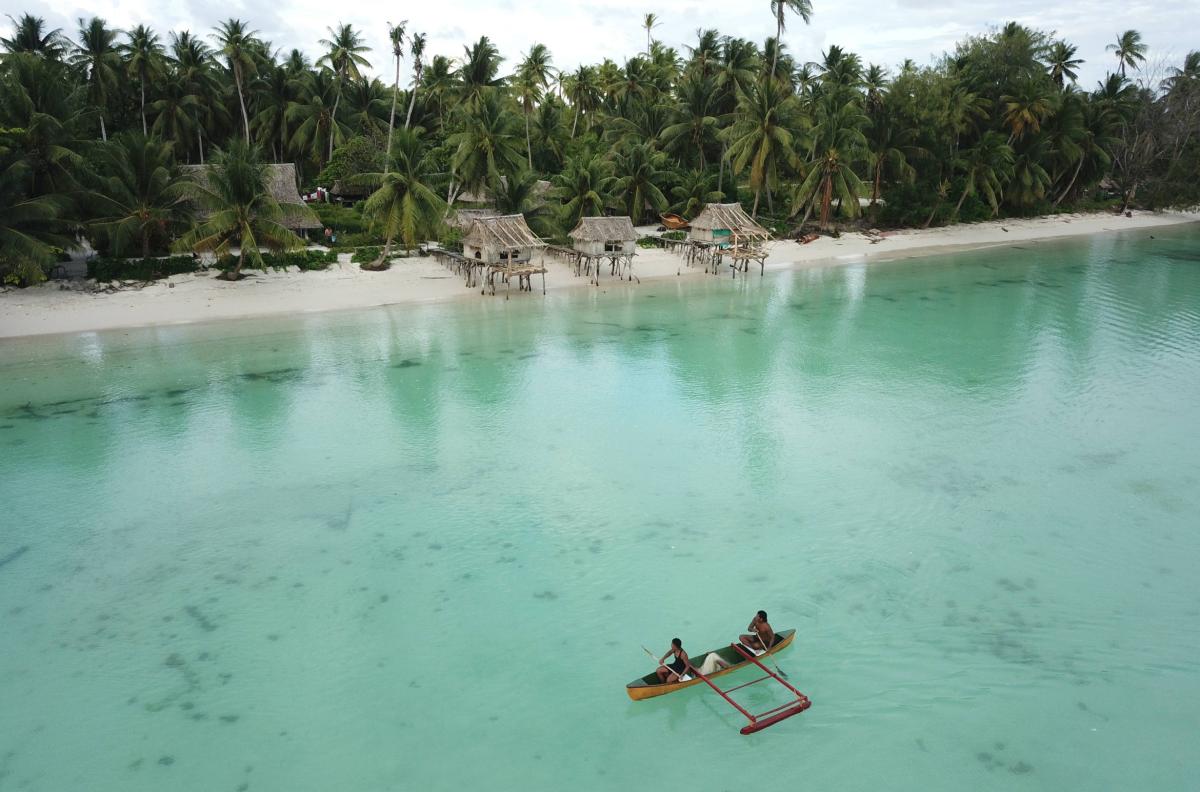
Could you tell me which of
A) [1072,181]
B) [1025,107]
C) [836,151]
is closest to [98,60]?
[836,151]

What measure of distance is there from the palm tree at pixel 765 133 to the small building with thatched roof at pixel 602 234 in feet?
23.0

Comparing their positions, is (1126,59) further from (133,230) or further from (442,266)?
(133,230)

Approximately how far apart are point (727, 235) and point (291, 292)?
16255 mm

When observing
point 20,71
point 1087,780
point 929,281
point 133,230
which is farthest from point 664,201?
point 1087,780

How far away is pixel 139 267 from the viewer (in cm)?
2467

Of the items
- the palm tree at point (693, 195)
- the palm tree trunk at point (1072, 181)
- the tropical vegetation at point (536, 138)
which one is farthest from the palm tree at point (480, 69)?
the palm tree trunk at point (1072, 181)

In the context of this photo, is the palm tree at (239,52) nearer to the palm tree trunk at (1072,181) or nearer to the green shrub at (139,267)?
the green shrub at (139,267)

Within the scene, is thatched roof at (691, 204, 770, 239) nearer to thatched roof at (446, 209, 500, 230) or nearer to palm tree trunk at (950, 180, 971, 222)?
thatched roof at (446, 209, 500, 230)

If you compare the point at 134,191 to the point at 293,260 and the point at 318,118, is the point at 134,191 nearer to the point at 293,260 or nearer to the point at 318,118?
the point at 293,260

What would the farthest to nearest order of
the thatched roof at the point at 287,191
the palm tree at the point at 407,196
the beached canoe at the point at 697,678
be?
the thatched roof at the point at 287,191, the palm tree at the point at 407,196, the beached canoe at the point at 697,678

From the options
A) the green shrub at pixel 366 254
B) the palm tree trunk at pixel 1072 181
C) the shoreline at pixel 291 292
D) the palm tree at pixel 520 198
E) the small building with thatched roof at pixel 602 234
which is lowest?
the shoreline at pixel 291 292

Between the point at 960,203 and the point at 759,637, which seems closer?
the point at 759,637

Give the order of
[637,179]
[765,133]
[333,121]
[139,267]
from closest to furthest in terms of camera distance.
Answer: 1. [139,267]
2. [765,133]
3. [637,179]
4. [333,121]

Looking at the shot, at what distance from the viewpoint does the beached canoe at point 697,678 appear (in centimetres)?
851
